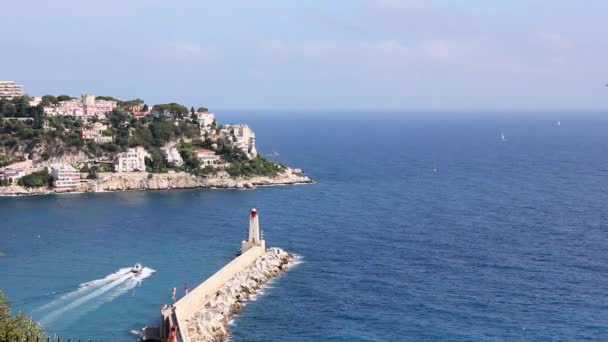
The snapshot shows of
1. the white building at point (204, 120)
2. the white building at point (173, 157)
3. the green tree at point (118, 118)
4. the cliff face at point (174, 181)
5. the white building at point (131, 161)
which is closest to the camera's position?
the cliff face at point (174, 181)

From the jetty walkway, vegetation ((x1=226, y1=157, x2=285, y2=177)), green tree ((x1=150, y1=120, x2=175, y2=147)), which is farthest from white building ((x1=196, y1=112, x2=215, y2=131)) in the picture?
the jetty walkway

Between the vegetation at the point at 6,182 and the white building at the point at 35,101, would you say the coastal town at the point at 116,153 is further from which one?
the white building at the point at 35,101

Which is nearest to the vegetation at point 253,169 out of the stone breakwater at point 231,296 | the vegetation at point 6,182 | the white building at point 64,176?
the white building at point 64,176

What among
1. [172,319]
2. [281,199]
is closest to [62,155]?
[281,199]

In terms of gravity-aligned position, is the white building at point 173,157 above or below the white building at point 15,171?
above

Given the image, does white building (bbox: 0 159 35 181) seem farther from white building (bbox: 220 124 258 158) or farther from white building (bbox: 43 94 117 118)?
white building (bbox: 220 124 258 158)

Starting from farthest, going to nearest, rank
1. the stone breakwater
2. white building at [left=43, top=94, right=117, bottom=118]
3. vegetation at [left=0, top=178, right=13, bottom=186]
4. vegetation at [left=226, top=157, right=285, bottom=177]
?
white building at [left=43, top=94, right=117, bottom=118]
vegetation at [left=226, top=157, right=285, bottom=177]
vegetation at [left=0, top=178, right=13, bottom=186]
the stone breakwater

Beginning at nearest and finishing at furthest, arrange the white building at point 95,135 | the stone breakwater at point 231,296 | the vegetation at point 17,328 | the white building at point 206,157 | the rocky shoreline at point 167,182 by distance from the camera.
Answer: the vegetation at point 17,328 → the stone breakwater at point 231,296 → the rocky shoreline at point 167,182 → the white building at point 206,157 → the white building at point 95,135
